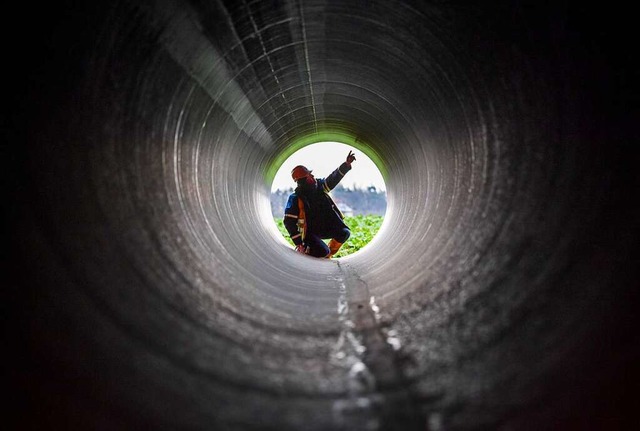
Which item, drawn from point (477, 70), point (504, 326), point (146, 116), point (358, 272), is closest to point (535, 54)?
point (477, 70)

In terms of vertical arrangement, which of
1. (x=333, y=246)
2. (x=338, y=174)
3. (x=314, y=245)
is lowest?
(x=314, y=245)

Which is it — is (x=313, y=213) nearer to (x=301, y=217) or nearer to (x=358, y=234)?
(x=301, y=217)

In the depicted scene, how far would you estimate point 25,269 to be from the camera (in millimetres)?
1547

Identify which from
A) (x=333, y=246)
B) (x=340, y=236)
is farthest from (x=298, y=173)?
(x=333, y=246)

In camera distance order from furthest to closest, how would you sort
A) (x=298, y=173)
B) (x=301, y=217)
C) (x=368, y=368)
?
(x=301, y=217) → (x=298, y=173) → (x=368, y=368)

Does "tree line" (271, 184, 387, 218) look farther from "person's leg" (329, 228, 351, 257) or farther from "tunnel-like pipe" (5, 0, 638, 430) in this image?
"tunnel-like pipe" (5, 0, 638, 430)

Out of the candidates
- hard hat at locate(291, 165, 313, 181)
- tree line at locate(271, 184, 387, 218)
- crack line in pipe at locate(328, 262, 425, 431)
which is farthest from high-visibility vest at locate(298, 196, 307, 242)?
tree line at locate(271, 184, 387, 218)

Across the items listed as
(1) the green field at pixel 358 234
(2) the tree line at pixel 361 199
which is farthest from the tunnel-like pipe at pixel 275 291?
(2) the tree line at pixel 361 199

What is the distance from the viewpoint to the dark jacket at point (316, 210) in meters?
7.27

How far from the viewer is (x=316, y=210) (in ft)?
24.5

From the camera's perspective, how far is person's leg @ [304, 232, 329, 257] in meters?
7.55

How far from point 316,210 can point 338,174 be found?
2.53 ft

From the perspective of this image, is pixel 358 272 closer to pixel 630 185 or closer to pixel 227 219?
pixel 227 219

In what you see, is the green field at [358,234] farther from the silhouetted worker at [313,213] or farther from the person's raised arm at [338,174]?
the person's raised arm at [338,174]
